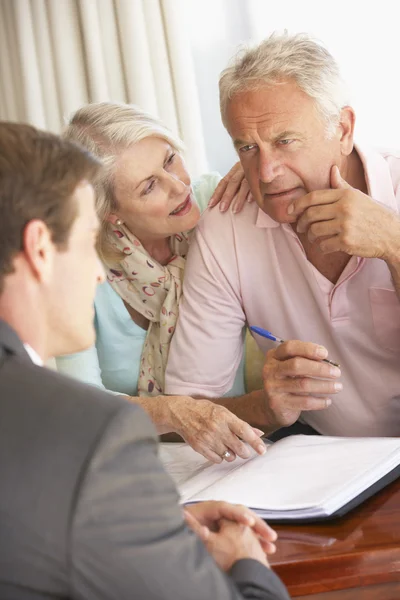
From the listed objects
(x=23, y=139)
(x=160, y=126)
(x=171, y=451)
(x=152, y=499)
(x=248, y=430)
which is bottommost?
(x=171, y=451)

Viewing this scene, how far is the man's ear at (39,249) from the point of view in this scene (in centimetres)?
85

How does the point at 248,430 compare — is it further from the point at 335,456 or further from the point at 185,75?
the point at 185,75

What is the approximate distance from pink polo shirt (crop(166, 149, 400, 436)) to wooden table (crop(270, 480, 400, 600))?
27.8 inches

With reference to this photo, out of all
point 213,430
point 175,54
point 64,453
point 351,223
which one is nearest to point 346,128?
point 351,223

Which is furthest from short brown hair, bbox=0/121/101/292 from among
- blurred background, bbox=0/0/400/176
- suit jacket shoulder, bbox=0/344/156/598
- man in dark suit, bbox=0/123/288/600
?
blurred background, bbox=0/0/400/176

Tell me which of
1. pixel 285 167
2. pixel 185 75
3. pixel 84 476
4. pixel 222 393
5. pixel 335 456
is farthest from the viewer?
pixel 185 75

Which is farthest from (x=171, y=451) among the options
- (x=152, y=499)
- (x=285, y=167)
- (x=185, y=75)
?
(x=185, y=75)

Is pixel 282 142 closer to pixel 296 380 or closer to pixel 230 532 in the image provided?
pixel 296 380

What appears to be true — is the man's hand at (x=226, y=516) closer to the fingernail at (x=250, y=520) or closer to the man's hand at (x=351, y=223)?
the fingernail at (x=250, y=520)

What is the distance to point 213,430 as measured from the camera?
1549 mm

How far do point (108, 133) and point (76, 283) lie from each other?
3.49ft

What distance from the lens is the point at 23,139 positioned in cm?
87

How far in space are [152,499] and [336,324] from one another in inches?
42.6

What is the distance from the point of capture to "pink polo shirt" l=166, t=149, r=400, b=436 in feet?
5.91
